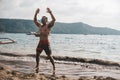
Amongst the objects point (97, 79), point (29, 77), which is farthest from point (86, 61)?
point (29, 77)

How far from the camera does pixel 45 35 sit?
1166 cm

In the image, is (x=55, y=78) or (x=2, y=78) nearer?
(x=2, y=78)

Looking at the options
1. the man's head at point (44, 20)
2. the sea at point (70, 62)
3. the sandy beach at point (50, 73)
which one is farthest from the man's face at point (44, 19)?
the sea at point (70, 62)

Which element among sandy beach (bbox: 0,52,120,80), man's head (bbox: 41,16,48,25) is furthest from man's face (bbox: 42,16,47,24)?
sandy beach (bbox: 0,52,120,80)

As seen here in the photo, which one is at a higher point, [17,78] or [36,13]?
[36,13]

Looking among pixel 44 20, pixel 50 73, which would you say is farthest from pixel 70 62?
pixel 44 20

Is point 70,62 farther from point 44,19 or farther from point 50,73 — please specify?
point 44,19

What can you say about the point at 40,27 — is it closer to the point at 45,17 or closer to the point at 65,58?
the point at 45,17

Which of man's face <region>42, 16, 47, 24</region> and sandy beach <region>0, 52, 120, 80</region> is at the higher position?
man's face <region>42, 16, 47, 24</region>

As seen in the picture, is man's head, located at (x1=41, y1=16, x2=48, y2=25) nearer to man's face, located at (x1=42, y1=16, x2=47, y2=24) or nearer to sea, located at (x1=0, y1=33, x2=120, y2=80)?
man's face, located at (x1=42, y1=16, x2=47, y2=24)

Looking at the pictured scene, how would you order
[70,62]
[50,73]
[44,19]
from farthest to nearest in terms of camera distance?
[70,62] → [50,73] → [44,19]

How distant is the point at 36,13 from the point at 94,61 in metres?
16.6

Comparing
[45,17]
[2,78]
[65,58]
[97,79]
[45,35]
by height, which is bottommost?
[65,58]

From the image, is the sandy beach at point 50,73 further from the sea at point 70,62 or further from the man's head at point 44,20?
the man's head at point 44,20
